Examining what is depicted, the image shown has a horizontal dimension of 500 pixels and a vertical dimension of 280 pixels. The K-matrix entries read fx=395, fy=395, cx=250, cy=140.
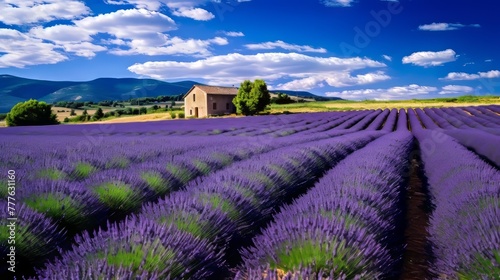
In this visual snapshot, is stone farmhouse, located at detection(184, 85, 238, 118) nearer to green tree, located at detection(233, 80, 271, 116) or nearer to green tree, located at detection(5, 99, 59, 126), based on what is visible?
green tree, located at detection(233, 80, 271, 116)

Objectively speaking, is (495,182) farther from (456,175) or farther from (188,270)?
(188,270)

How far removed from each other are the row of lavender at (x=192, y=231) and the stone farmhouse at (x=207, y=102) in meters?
54.4

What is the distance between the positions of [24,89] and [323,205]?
209 meters

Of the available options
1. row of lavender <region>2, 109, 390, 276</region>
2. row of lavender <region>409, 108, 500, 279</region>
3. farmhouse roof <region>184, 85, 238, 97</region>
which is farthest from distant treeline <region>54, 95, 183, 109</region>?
row of lavender <region>409, 108, 500, 279</region>

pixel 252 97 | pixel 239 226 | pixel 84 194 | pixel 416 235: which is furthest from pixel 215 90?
pixel 239 226

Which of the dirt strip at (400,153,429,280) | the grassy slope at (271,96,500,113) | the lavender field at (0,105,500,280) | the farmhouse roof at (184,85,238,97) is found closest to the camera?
the lavender field at (0,105,500,280)

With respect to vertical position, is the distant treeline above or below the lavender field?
below

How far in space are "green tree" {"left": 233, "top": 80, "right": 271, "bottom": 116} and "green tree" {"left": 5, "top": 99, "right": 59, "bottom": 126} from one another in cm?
2660

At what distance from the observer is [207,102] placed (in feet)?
193

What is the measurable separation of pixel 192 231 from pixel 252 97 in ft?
179

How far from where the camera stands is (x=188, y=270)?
2072 millimetres

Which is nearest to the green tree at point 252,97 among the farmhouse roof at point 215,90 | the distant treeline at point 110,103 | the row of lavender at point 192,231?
the farmhouse roof at point 215,90

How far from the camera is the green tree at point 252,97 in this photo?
56531 millimetres

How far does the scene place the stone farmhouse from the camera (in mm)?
59062
